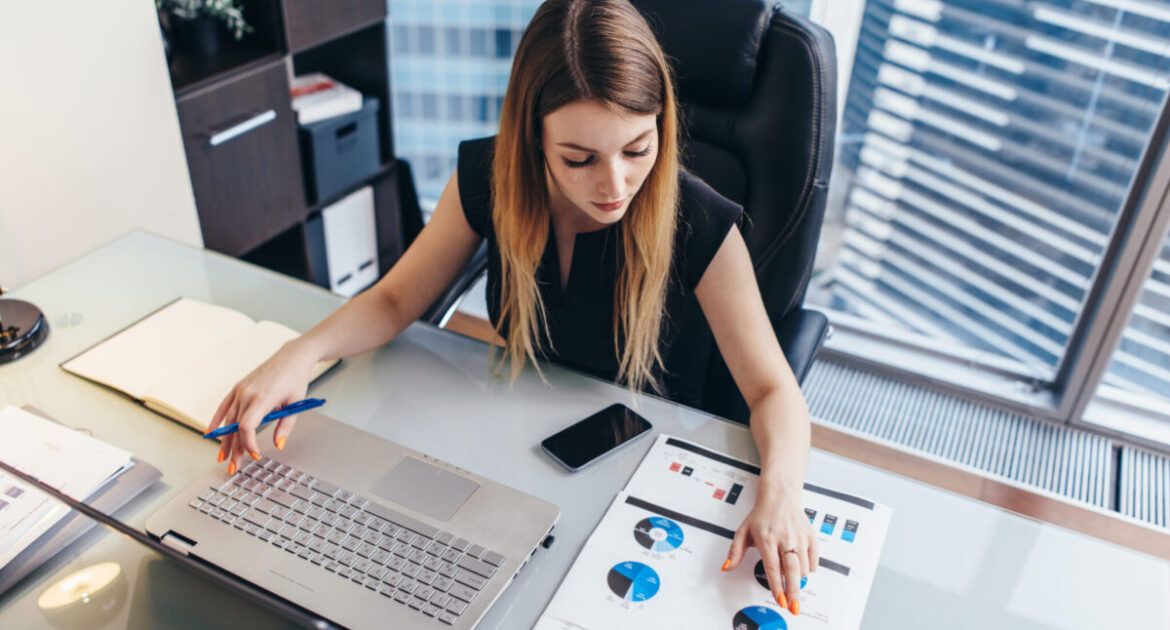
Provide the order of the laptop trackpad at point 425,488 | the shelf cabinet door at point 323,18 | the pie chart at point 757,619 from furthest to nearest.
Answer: the shelf cabinet door at point 323,18, the laptop trackpad at point 425,488, the pie chart at point 757,619

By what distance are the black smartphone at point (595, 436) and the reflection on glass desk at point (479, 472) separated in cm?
1

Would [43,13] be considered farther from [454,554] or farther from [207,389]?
[454,554]

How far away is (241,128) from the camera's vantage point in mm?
1863

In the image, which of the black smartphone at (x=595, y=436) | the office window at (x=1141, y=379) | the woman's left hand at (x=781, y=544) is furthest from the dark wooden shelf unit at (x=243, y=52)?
the office window at (x=1141, y=379)

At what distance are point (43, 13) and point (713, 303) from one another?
47.1 inches

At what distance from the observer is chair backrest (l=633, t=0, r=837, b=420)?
47.7 inches

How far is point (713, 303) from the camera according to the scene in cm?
118

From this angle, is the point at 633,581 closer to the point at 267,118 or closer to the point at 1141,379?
the point at 267,118

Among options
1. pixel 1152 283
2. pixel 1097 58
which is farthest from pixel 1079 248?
pixel 1097 58

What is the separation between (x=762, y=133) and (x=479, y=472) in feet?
2.10

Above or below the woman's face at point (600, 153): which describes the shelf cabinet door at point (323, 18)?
below

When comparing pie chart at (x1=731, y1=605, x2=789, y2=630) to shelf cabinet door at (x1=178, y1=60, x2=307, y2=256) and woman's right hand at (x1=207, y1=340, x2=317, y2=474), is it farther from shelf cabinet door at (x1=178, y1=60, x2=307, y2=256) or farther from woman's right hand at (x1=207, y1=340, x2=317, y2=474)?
shelf cabinet door at (x1=178, y1=60, x2=307, y2=256)

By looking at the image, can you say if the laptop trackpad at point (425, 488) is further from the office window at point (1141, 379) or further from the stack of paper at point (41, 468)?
the office window at point (1141, 379)

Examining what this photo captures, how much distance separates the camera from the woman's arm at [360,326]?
39.9 inches
